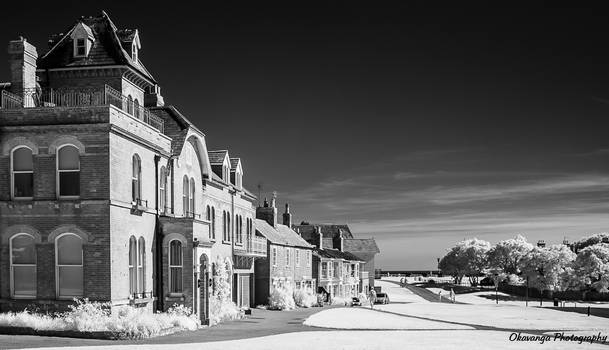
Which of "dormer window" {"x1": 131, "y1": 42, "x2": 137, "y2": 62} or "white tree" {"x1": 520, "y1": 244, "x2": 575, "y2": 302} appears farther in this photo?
"white tree" {"x1": 520, "y1": 244, "x2": 575, "y2": 302}

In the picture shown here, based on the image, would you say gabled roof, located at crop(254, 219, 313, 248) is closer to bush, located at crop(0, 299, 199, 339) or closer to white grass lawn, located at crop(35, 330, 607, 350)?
white grass lawn, located at crop(35, 330, 607, 350)

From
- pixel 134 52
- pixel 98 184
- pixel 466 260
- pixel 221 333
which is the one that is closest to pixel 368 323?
pixel 221 333

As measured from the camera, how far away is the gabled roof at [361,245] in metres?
130

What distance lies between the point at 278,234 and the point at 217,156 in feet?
61.5

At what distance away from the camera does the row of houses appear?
102 feet

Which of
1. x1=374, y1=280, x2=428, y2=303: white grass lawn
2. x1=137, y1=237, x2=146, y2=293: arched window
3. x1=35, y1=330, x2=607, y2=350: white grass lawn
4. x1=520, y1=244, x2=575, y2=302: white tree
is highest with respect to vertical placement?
x1=137, y1=237, x2=146, y2=293: arched window

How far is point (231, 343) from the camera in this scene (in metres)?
29.9

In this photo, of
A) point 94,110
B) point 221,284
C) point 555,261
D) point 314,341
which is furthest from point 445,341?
point 555,261

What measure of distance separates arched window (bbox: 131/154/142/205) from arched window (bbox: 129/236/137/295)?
1903mm

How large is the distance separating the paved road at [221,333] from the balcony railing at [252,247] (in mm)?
4583

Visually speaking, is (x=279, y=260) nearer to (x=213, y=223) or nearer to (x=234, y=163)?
(x=234, y=163)

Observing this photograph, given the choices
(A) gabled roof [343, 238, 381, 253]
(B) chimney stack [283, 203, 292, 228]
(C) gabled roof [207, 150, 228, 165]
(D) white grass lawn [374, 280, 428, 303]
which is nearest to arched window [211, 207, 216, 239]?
(C) gabled roof [207, 150, 228, 165]

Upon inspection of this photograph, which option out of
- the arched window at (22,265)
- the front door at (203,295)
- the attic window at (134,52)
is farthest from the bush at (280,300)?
the arched window at (22,265)

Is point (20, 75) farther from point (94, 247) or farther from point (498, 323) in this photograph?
point (498, 323)
